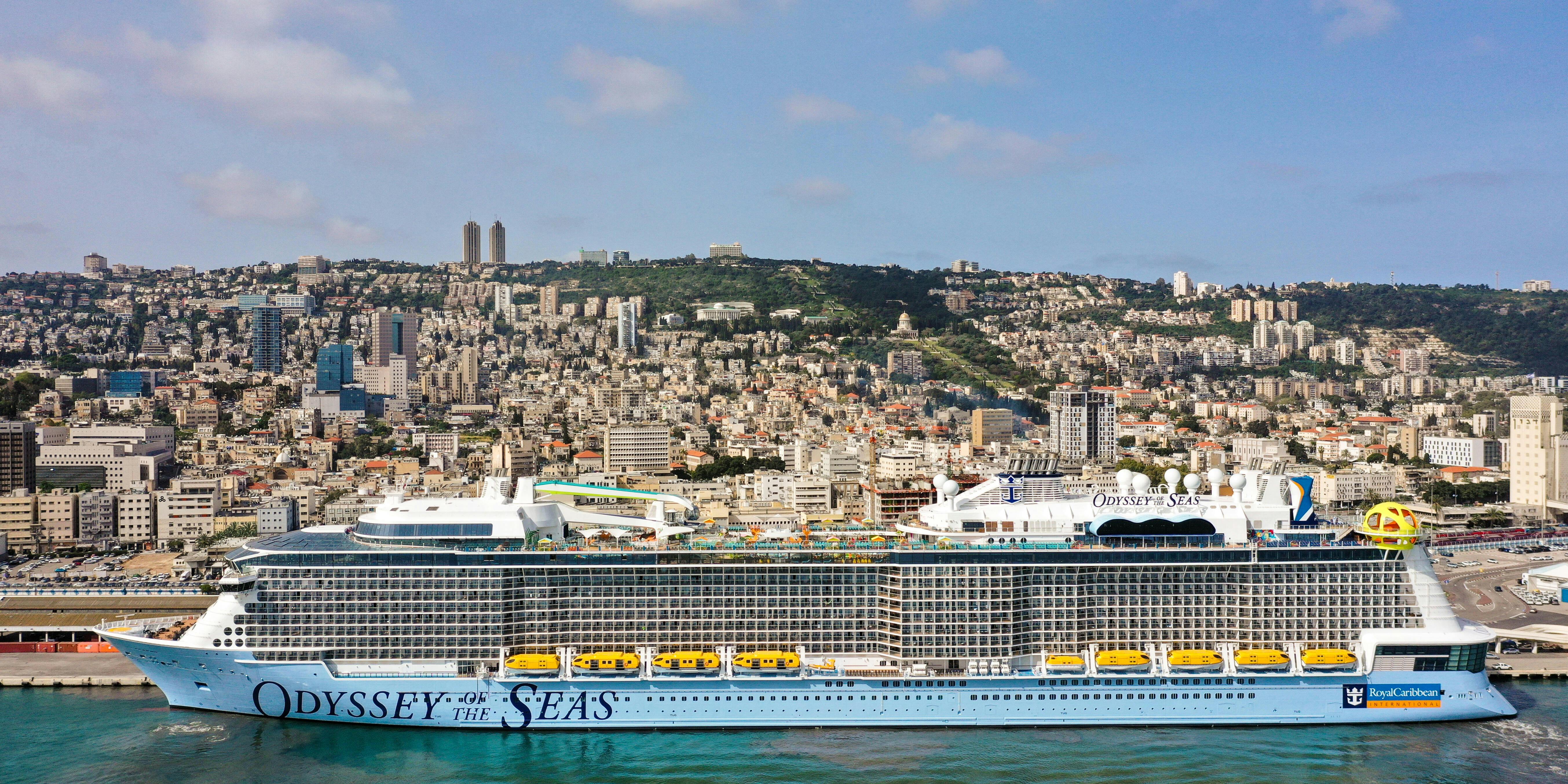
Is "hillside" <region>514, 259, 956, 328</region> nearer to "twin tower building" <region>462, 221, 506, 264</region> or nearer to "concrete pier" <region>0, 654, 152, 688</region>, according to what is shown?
"twin tower building" <region>462, 221, 506, 264</region>

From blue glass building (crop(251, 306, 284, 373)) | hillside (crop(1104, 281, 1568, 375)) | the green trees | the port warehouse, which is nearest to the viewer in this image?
the port warehouse

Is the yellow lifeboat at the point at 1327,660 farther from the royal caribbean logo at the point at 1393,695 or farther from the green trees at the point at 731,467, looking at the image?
the green trees at the point at 731,467

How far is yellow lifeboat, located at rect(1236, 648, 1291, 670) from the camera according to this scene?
2056 cm

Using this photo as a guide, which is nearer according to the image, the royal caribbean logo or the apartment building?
the royal caribbean logo

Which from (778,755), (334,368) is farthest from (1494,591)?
(334,368)

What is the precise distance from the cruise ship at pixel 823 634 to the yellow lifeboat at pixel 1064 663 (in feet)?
0.10

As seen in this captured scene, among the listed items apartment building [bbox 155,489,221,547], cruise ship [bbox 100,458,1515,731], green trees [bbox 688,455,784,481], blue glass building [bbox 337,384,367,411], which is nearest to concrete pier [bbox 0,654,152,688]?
cruise ship [bbox 100,458,1515,731]

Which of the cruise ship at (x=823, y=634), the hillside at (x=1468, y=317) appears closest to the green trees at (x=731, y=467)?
the cruise ship at (x=823, y=634)

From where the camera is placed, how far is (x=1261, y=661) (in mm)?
20578

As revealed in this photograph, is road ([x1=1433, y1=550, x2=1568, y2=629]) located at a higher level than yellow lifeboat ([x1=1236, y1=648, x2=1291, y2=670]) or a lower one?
lower

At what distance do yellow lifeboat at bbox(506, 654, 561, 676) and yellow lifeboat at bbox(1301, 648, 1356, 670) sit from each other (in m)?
12.2

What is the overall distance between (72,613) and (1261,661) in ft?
81.7

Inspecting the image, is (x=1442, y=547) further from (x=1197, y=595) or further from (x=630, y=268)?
(x=630, y=268)

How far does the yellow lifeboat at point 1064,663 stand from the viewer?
20609mm
